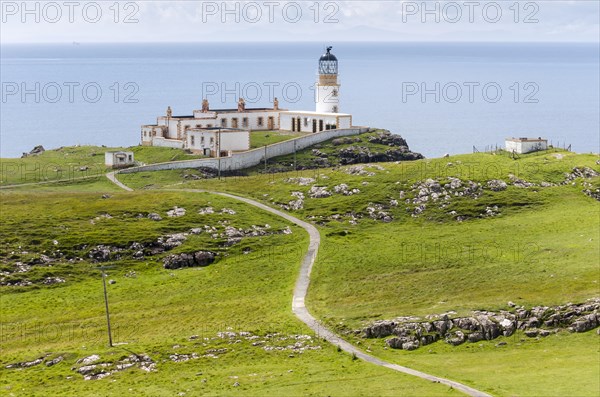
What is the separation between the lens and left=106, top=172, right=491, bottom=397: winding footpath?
72544 millimetres

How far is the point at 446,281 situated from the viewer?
315ft

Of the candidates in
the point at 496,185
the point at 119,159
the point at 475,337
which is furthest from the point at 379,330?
the point at 119,159

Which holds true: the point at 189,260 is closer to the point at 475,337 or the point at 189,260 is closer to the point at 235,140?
the point at 475,337

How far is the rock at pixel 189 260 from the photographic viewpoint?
106m

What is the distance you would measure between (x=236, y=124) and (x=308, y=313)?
7650 centimetres

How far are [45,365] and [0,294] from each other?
2055cm

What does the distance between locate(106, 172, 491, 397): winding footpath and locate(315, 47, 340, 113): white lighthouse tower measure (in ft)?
137

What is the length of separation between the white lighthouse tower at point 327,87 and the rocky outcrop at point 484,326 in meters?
82.3

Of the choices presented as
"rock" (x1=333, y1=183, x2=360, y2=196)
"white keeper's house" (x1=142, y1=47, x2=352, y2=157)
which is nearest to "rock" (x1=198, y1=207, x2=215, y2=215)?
"rock" (x1=333, y1=183, x2=360, y2=196)

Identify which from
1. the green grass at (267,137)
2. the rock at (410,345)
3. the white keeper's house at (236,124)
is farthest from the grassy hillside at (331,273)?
the green grass at (267,137)

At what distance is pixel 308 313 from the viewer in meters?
89.2

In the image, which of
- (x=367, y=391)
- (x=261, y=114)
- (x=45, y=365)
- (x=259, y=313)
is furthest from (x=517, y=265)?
(x=261, y=114)

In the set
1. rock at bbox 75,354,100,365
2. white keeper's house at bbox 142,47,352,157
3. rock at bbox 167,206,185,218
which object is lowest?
rock at bbox 75,354,100,365

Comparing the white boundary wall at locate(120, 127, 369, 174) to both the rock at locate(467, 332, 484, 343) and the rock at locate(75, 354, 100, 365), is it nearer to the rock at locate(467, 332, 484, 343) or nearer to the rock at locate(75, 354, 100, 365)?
the rock at locate(75, 354, 100, 365)
